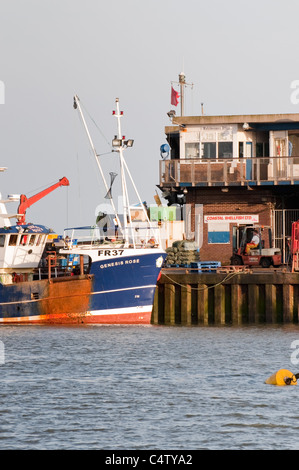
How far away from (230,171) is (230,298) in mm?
11235

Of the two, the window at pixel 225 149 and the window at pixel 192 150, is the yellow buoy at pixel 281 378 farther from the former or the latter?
the window at pixel 192 150

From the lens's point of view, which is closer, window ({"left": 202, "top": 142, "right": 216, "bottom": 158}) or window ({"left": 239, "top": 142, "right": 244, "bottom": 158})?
window ({"left": 202, "top": 142, "right": 216, "bottom": 158})

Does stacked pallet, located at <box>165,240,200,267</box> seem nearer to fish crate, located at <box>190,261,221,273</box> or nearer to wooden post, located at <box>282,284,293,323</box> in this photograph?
fish crate, located at <box>190,261,221,273</box>

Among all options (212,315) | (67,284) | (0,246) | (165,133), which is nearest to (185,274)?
(212,315)

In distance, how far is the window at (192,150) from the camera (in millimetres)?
59062

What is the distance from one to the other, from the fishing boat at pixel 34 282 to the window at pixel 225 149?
12189 mm

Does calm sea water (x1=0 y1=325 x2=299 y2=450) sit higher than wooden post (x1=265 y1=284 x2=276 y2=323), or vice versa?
wooden post (x1=265 y1=284 x2=276 y2=323)

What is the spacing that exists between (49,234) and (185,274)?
6770 millimetres

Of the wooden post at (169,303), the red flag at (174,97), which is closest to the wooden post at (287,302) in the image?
the wooden post at (169,303)

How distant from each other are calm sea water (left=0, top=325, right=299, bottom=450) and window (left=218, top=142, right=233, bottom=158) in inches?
622

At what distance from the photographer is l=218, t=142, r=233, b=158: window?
58.8 metres

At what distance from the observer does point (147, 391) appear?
30766mm

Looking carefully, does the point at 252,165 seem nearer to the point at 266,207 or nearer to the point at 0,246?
the point at 266,207

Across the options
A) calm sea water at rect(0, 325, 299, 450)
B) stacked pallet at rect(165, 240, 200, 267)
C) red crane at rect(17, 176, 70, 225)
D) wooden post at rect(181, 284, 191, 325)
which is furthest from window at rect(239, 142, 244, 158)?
calm sea water at rect(0, 325, 299, 450)
